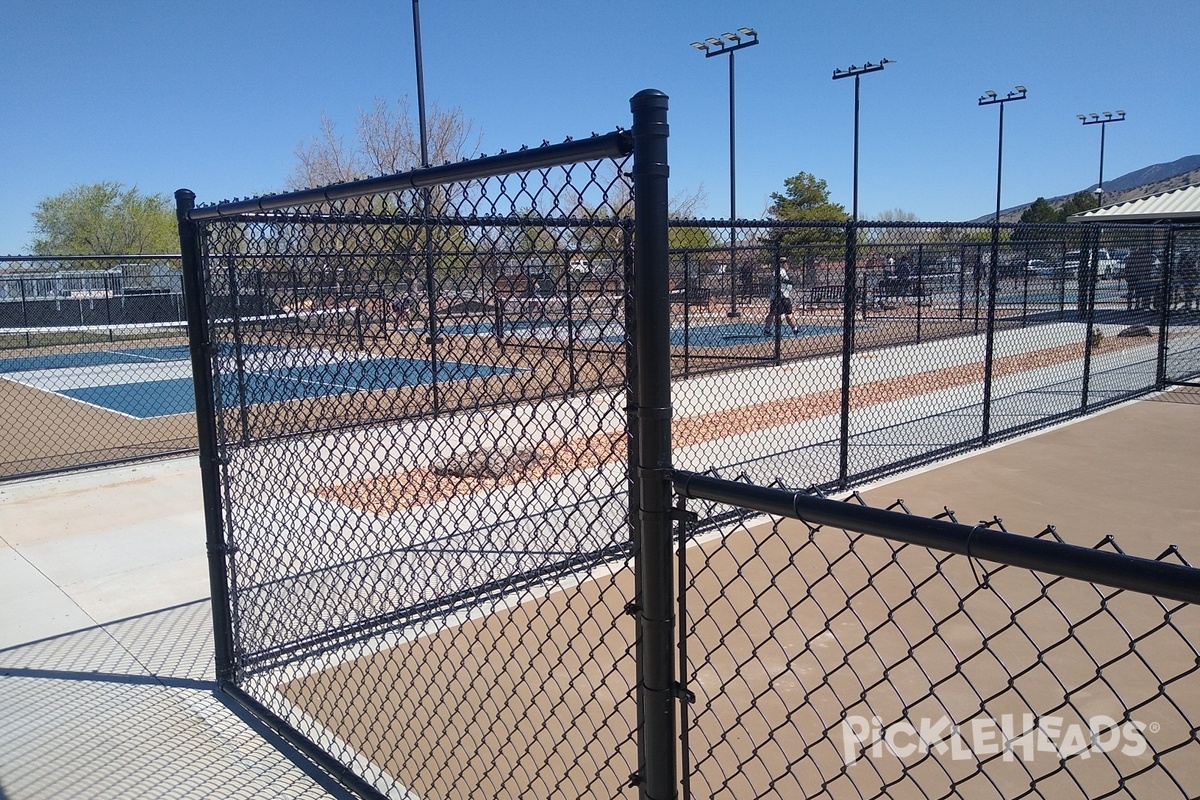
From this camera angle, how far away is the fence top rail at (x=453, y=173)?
2.12 metres

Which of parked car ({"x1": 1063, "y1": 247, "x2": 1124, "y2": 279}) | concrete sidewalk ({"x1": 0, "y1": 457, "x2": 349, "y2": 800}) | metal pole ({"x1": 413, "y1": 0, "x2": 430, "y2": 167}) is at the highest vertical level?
metal pole ({"x1": 413, "y1": 0, "x2": 430, "y2": 167})

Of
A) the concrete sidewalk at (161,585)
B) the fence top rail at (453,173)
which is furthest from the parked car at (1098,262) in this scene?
the fence top rail at (453,173)

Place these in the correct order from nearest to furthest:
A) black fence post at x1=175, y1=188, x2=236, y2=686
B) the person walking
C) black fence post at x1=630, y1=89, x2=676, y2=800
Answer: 1. black fence post at x1=630, y1=89, x2=676, y2=800
2. black fence post at x1=175, y1=188, x2=236, y2=686
3. the person walking

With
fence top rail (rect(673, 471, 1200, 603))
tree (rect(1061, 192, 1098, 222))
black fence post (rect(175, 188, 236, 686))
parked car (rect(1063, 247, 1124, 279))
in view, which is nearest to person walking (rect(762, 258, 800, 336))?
parked car (rect(1063, 247, 1124, 279))

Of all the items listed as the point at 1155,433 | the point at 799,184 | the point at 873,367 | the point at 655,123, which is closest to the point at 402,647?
the point at 655,123

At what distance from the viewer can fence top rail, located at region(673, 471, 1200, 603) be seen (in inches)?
53.3

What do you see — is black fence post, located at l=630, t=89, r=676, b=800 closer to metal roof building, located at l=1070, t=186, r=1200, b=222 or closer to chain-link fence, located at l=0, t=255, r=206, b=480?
chain-link fence, located at l=0, t=255, r=206, b=480

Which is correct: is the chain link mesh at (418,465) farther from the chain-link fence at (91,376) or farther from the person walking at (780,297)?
the person walking at (780,297)

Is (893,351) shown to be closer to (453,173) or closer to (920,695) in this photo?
(920,695)

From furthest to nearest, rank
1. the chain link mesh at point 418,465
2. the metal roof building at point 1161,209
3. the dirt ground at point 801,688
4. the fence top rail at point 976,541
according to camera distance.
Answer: the metal roof building at point 1161,209, the dirt ground at point 801,688, the chain link mesh at point 418,465, the fence top rail at point 976,541

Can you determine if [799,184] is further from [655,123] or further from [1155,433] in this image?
[655,123]

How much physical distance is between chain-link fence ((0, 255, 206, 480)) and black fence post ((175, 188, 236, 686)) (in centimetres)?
407

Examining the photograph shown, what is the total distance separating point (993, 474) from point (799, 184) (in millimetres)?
44235

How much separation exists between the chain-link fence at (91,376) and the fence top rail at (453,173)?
4.58 m
